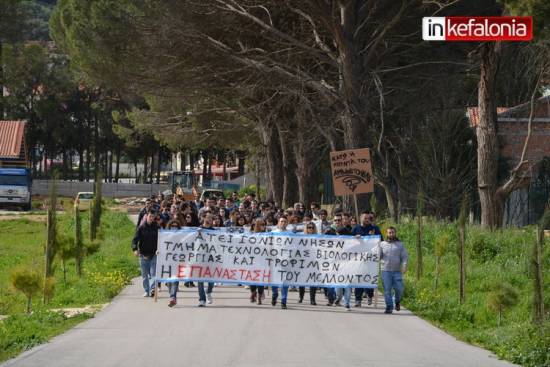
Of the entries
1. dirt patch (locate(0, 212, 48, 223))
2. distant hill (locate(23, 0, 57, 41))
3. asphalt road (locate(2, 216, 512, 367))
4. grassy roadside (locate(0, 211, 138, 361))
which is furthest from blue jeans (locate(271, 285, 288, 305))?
distant hill (locate(23, 0, 57, 41))

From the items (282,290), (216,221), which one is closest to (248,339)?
(282,290)

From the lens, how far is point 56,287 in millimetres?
24250

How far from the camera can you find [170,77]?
117ft

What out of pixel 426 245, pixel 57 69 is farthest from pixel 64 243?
pixel 57 69

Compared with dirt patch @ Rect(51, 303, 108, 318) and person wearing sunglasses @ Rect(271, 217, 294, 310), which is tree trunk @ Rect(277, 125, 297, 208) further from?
dirt patch @ Rect(51, 303, 108, 318)

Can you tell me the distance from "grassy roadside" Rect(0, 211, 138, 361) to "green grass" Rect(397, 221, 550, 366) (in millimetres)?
6261

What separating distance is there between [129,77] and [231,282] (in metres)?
17.7

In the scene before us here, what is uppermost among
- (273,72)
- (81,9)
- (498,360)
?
(81,9)

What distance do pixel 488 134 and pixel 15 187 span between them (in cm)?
4291

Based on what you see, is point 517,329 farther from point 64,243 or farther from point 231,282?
point 64,243

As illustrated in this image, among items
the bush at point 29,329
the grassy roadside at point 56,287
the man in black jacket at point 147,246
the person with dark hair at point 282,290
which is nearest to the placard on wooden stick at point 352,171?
the person with dark hair at point 282,290

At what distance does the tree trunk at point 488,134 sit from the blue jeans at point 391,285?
350 inches

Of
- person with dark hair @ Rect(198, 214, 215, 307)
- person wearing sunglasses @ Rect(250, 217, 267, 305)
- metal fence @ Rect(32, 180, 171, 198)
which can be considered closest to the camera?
person with dark hair @ Rect(198, 214, 215, 307)

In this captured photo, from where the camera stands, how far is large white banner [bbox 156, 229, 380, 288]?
20.5m
